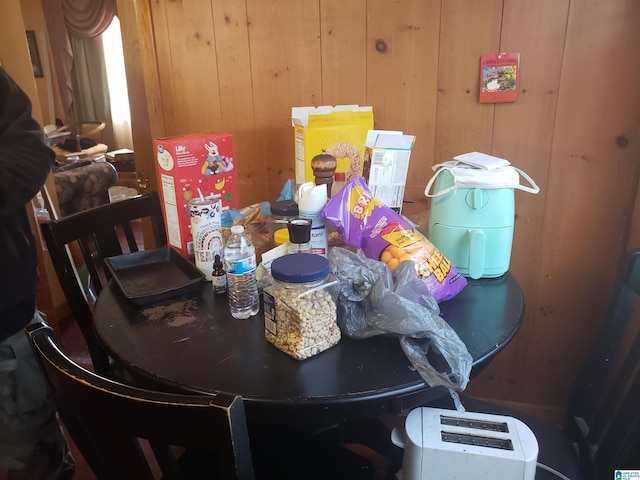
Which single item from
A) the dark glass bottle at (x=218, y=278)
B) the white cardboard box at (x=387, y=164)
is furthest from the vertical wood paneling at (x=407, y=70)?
the dark glass bottle at (x=218, y=278)

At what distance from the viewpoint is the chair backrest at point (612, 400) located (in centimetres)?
106

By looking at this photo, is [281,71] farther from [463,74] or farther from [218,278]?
[218,278]

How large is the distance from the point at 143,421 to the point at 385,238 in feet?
2.03

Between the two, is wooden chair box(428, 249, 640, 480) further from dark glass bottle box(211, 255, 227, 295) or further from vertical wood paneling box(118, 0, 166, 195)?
vertical wood paneling box(118, 0, 166, 195)

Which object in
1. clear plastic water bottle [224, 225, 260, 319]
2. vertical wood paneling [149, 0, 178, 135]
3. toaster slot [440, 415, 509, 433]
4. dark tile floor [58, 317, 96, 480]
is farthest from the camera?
dark tile floor [58, 317, 96, 480]

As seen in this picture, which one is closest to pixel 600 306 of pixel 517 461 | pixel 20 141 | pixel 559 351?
pixel 559 351

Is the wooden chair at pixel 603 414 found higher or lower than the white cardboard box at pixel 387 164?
lower

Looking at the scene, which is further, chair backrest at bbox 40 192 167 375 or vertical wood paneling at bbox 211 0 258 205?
vertical wood paneling at bbox 211 0 258 205

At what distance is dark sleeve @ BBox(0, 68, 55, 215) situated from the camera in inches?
49.1

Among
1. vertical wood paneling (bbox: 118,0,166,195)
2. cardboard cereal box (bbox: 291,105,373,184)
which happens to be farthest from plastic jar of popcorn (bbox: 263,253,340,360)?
vertical wood paneling (bbox: 118,0,166,195)

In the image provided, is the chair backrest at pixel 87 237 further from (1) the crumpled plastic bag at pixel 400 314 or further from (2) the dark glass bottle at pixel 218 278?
(1) the crumpled plastic bag at pixel 400 314

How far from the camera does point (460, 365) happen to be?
0.83 m

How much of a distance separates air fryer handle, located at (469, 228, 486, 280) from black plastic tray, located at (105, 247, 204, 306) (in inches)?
25.1

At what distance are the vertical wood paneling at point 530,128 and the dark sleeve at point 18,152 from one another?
1.32 metres
